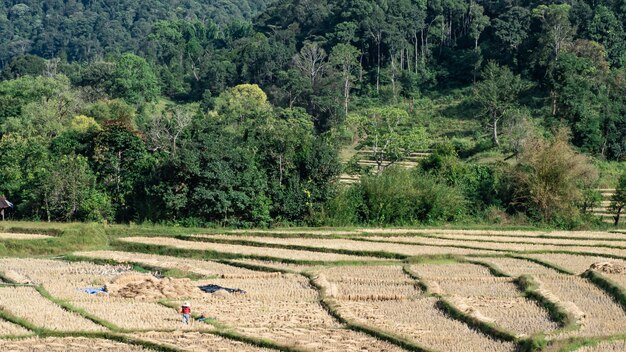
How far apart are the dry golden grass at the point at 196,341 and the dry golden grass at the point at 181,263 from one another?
8.22 meters

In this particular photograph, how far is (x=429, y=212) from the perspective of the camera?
40.4 m

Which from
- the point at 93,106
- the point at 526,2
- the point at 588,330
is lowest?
the point at 588,330

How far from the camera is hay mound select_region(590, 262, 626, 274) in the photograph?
83.1ft

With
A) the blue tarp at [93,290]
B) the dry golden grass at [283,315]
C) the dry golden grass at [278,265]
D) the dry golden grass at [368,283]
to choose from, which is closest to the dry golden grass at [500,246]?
the dry golden grass at [368,283]

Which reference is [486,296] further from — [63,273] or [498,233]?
[498,233]

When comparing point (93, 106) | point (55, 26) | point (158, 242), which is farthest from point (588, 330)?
point (55, 26)

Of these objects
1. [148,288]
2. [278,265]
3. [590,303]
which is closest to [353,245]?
[278,265]

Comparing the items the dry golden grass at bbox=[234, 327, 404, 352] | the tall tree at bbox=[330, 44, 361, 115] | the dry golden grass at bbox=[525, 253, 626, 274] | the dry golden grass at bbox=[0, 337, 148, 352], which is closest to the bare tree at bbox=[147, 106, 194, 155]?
the tall tree at bbox=[330, 44, 361, 115]

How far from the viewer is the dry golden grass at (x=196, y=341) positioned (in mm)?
17047

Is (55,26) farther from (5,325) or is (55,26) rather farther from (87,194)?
(5,325)

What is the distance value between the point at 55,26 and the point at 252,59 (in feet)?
243

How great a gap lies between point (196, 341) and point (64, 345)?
2.18 m

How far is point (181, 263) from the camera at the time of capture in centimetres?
2830

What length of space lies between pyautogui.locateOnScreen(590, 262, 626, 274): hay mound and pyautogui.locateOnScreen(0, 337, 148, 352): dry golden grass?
13102 mm
